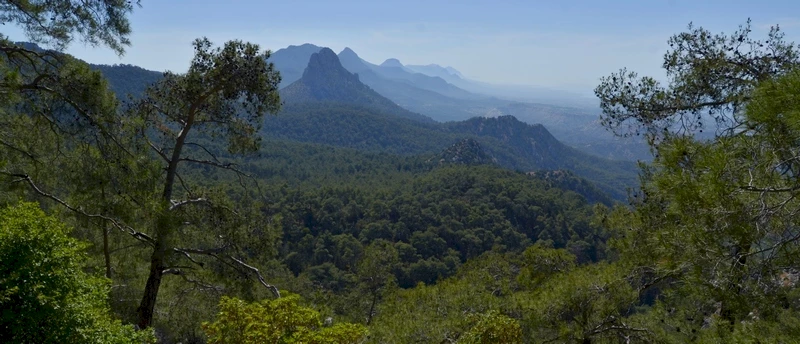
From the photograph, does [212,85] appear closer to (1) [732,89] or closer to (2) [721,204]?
(2) [721,204]

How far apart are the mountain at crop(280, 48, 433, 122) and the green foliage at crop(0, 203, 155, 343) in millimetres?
160957

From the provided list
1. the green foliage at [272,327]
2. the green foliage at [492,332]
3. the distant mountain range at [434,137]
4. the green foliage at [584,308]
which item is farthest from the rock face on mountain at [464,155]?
the green foliage at [272,327]

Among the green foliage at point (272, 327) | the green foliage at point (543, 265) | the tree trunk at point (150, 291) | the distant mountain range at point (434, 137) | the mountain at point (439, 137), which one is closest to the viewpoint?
the green foliage at point (272, 327)

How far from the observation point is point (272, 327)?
3000mm

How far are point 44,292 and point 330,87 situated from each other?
175 m

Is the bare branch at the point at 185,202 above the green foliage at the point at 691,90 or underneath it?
underneath

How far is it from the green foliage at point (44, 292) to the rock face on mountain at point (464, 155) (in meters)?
69.8

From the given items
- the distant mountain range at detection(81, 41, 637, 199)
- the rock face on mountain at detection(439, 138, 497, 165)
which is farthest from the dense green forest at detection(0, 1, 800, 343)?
the distant mountain range at detection(81, 41, 637, 199)

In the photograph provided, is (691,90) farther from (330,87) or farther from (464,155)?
(330,87)

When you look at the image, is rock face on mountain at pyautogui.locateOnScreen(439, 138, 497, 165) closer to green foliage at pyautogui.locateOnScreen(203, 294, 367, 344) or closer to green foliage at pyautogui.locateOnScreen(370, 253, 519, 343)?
green foliage at pyautogui.locateOnScreen(370, 253, 519, 343)

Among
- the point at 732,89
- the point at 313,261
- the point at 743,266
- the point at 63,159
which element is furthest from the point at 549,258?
the point at 313,261

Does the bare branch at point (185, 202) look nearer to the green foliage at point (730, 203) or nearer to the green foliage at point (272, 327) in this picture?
the green foliage at point (272, 327)

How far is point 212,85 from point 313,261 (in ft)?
98.6

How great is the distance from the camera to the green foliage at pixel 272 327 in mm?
2906
